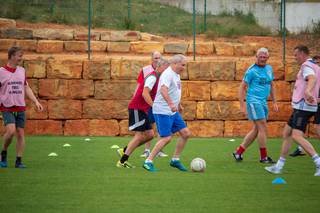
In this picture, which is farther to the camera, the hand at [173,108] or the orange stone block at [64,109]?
the orange stone block at [64,109]

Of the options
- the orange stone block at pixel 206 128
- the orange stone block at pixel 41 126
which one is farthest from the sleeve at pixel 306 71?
the orange stone block at pixel 41 126

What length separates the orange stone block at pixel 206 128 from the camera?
68.3ft

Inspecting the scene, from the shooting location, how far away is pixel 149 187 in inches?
414

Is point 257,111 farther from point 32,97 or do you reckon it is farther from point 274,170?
point 32,97

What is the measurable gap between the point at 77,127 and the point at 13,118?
819 cm

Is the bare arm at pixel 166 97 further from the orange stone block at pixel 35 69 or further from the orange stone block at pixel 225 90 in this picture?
the orange stone block at pixel 35 69

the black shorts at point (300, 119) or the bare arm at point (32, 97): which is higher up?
the bare arm at point (32, 97)

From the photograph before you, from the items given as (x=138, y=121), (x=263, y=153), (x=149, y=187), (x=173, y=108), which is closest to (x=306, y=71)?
(x=173, y=108)

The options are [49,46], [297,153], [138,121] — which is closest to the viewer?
[138,121]

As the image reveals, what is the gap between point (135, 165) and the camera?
13539 mm

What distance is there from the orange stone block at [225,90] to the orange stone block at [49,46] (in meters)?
5.37

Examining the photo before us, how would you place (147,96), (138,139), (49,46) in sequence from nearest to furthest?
(147,96) → (138,139) → (49,46)

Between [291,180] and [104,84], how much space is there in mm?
10169

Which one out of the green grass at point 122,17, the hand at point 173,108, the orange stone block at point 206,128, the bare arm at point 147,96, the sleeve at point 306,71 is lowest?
the orange stone block at point 206,128
